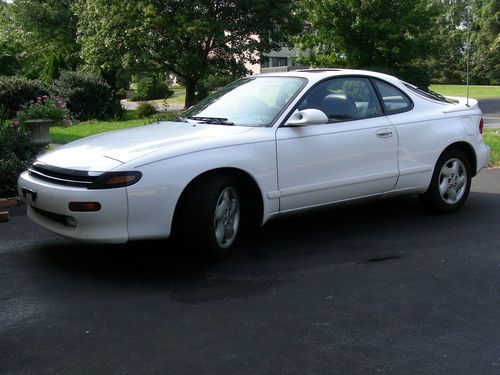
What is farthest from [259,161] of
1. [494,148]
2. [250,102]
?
[494,148]

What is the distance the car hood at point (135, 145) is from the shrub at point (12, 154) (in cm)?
259

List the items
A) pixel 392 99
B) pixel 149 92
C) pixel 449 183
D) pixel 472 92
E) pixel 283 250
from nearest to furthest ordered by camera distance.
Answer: pixel 283 250, pixel 392 99, pixel 449 183, pixel 472 92, pixel 149 92

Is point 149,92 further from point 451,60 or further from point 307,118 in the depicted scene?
point 307,118

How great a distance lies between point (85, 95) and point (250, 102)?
63.6ft

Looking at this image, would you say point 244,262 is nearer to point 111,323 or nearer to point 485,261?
point 111,323

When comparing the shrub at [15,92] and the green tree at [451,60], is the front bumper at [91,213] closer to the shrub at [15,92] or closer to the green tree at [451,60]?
the shrub at [15,92]

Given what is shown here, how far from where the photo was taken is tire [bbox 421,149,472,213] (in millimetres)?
6461

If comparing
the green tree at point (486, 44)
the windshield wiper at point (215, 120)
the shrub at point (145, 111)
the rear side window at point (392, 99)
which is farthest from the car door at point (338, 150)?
the green tree at point (486, 44)

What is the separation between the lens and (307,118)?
17.4 feet

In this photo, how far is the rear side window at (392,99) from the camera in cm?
618

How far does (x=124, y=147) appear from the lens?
16.2 feet

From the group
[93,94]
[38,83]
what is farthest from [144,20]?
[38,83]

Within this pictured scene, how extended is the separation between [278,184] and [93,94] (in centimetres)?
2027

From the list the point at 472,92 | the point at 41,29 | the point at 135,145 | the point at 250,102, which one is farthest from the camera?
the point at 472,92
